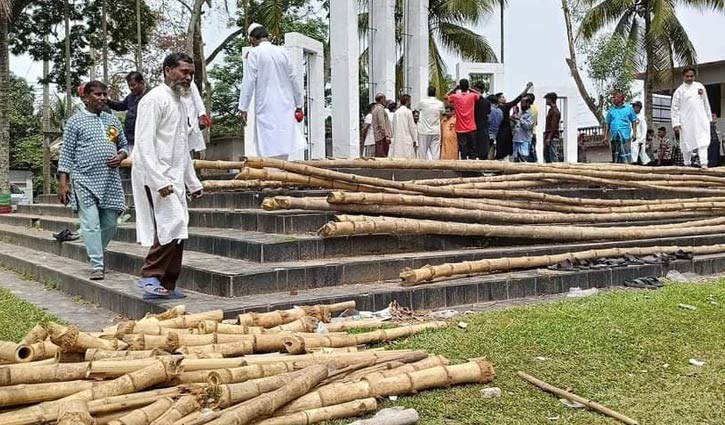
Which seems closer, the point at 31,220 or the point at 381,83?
the point at 31,220

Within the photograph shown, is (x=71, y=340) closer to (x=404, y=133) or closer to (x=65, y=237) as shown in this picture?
(x=65, y=237)

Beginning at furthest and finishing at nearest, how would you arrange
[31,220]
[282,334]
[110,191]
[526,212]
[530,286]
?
[31,220] < [526,212] < [110,191] < [530,286] < [282,334]

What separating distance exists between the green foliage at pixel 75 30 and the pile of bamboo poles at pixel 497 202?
50.0 ft

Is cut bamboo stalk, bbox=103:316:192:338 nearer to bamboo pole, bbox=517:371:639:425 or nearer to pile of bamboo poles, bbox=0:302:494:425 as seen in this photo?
pile of bamboo poles, bbox=0:302:494:425

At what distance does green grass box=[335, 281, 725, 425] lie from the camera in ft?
10.5

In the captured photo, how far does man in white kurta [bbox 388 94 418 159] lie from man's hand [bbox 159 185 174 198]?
7.12 meters

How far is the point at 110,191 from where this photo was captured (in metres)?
6.01

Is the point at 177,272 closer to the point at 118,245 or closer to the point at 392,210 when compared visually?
the point at 392,210

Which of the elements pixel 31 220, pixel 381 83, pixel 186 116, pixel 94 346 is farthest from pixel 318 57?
pixel 94 346

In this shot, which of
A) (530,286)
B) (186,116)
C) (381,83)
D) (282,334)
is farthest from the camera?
(381,83)

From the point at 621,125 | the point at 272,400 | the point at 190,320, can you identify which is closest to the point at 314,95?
the point at 621,125

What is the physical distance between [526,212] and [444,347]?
10.6 feet

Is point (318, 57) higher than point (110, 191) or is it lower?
higher

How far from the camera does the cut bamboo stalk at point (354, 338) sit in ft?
11.7
